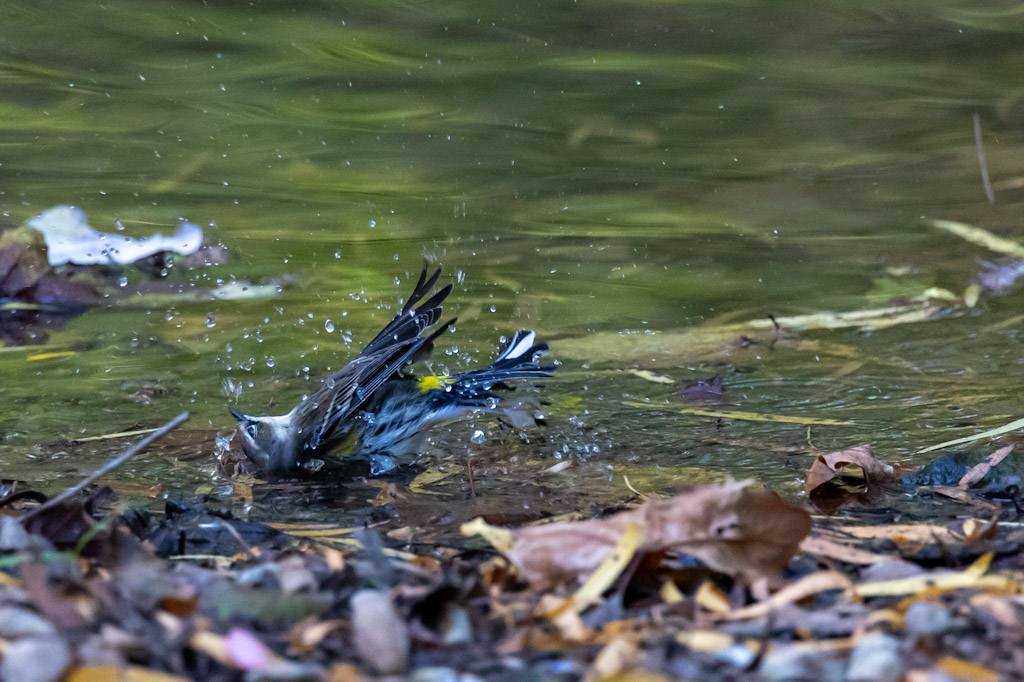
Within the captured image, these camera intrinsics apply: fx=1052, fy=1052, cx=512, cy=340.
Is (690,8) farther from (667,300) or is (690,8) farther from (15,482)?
(15,482)

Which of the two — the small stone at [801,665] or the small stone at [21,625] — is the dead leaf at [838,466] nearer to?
the small stone at [801,665]

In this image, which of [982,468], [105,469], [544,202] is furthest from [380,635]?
[544,202]

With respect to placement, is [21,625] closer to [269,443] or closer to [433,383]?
[269,443]

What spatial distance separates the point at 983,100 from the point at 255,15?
5.56 m

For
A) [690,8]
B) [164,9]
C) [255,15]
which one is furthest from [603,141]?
[164,9]

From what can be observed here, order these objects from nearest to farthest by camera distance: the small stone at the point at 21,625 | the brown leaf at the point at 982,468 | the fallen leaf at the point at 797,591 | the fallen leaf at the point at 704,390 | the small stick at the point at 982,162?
the small stone at the point at 21,625
the fallen leaf at the point at 797,591
the brown leaf at the point at 982,468
the fallen leaf at the point at 704,390
the small stick at the point at 982,162

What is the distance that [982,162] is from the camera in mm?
7492

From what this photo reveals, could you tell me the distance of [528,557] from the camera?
1.95 m

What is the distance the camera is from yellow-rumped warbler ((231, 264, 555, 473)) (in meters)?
3.62

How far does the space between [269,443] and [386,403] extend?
514 millimetres

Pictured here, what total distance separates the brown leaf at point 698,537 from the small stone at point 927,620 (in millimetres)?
286

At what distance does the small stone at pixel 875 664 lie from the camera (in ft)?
4.98

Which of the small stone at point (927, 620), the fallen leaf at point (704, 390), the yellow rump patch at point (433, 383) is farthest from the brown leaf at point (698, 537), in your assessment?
the fallen leaf at point (704, 390)

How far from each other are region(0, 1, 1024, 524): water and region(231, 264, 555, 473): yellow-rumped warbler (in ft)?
0.55
